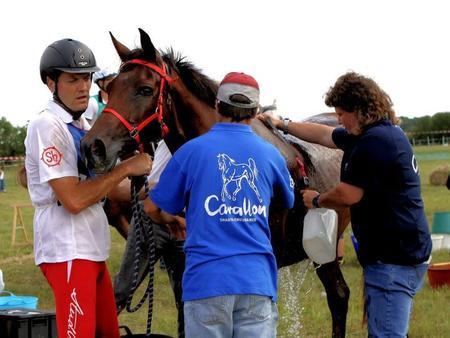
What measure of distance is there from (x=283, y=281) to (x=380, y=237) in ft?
10.5

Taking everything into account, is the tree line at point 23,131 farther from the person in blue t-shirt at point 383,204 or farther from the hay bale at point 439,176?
the person in blue t-shirt at point 383,204

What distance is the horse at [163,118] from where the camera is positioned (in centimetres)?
378

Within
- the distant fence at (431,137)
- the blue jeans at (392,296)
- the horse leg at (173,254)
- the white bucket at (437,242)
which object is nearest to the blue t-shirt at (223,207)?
the blue jeans at (392,296)

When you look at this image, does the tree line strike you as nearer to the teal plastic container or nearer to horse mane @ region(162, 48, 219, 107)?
the teal plastic container

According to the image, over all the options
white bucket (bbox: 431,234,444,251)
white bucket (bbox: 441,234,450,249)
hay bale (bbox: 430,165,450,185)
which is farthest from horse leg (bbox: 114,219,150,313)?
hay bale (bbox: 430,165,450,185)

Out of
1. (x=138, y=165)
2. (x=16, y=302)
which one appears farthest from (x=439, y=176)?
(x=138, y=165)

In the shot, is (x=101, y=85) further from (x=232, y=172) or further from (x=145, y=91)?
(x=232, y=172)

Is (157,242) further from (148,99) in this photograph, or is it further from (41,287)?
(41,287)

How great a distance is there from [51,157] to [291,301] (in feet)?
14.2

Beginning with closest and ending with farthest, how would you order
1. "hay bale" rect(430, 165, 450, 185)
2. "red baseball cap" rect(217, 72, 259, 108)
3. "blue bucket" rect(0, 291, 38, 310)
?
"red baseball cap" rect(217, 72, 259, 108) → "blue bucket" rect(0, 291, 38, 310) → "hay bale" rect(430, 165, 450, 185)

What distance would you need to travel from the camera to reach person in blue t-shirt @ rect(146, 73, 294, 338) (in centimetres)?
308

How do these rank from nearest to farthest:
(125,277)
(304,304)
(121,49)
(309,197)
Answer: (121,49), (309,197), (125,277), (304,304)

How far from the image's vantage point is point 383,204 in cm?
381

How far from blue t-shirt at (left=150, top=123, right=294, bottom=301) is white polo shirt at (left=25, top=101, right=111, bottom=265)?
578mm
